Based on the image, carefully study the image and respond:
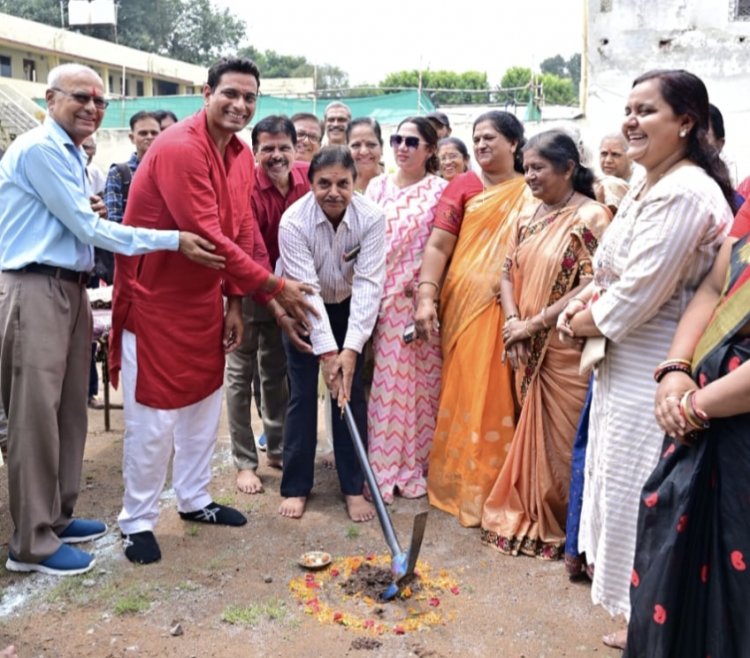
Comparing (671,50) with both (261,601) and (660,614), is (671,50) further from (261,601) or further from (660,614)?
(660,614)

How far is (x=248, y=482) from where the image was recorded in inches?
170

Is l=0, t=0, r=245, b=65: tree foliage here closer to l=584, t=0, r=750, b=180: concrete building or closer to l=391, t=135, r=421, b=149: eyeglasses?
l=584, t=0, r=750, b=180: concrete building

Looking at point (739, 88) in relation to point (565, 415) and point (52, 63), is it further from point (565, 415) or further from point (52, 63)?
point (52, 63)

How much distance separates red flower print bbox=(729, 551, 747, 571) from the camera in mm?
1950

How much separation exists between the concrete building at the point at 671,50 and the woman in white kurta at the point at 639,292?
844 centimetres

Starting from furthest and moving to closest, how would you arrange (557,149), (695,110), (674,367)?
(557,149) < (695,110) < (674,367)

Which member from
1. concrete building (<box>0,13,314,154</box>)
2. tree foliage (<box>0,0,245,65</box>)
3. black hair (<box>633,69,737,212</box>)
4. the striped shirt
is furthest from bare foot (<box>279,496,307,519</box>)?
tree foliage (<box>0,0,245,65</box>)

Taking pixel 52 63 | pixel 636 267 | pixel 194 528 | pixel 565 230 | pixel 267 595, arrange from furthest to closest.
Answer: pixel 52 63, pixel 194 528, pixel 565 230, pixel 267 595, pixel 636 267

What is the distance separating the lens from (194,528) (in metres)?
3.82

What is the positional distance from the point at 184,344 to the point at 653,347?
2.03 metres

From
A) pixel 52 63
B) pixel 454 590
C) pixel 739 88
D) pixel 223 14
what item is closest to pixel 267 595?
pixel 454 590

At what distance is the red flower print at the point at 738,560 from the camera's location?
1950 mm

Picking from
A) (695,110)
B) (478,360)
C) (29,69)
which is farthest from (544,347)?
(29,69)

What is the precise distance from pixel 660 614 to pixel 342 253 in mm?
2383
